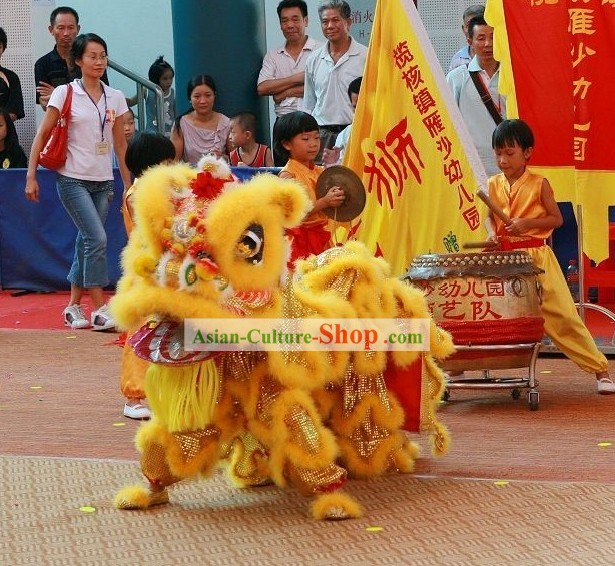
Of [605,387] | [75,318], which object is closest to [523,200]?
[605,387]

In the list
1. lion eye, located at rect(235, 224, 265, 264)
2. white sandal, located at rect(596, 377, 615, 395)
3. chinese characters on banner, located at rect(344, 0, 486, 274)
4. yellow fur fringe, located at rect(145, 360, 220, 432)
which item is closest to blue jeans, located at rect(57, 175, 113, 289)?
chinese characters on banner, located at rect(344, 0, 486, 274)

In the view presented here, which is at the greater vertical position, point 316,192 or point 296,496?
point 316,192

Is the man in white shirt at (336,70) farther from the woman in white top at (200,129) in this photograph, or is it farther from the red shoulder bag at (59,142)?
the red shoulder bag at (59,142)

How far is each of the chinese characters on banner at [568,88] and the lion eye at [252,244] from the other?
9.15 ft

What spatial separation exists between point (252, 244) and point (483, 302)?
1.86m

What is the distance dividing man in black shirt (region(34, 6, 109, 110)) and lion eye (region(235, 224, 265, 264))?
6.05m

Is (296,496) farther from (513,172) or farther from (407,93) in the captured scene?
(407,93)

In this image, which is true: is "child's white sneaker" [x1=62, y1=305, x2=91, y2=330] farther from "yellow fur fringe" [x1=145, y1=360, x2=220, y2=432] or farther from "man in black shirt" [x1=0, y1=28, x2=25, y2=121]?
"yellow fur fringe" [x1=145, y1=360, x2=220, y2=432]

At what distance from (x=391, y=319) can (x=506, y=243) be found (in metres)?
1.75

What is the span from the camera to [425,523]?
149 inches

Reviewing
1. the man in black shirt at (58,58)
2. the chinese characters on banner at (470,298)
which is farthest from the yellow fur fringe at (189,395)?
the man in black shirt at (58,58)

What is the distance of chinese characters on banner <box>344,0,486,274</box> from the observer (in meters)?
6.60

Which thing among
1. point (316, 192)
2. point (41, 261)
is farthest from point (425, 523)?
point (41, 261)

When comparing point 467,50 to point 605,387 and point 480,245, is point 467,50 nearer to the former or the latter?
point 480,245
